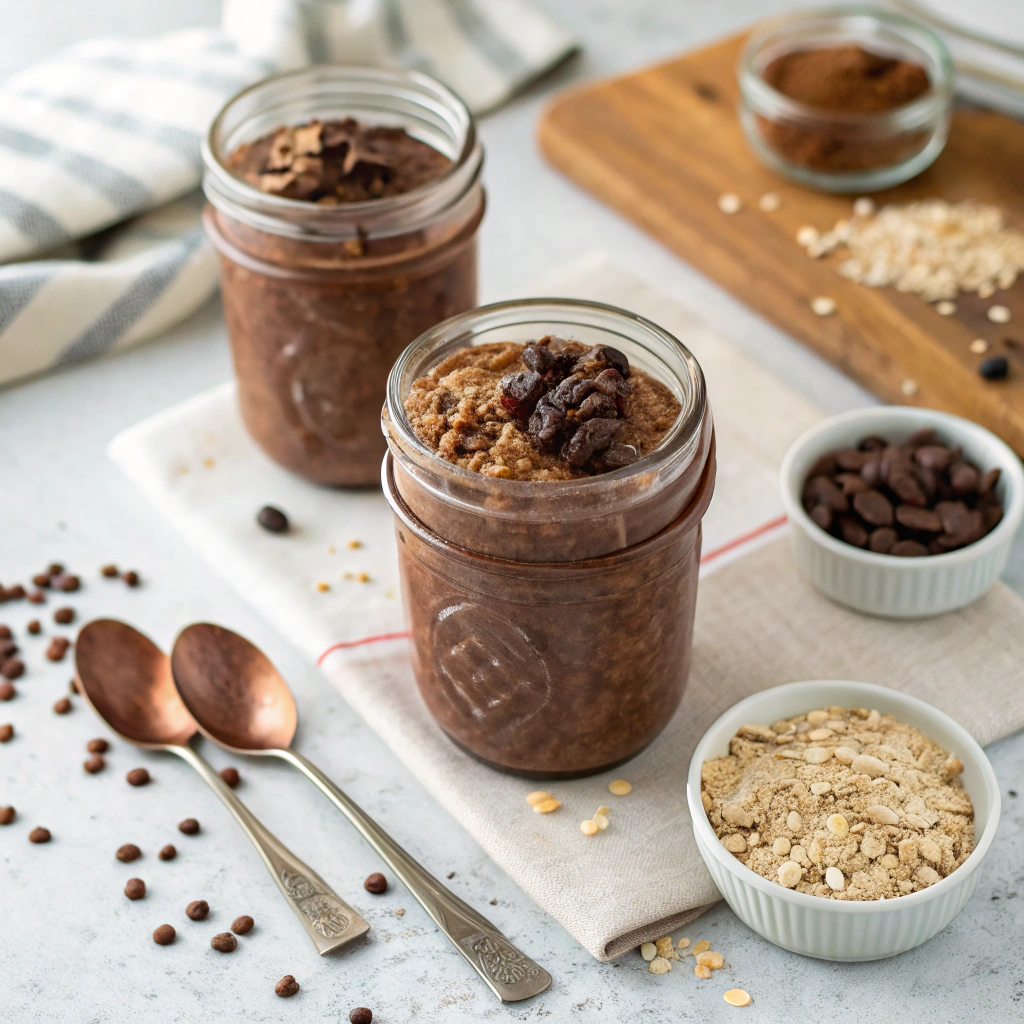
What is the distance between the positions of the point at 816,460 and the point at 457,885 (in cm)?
94

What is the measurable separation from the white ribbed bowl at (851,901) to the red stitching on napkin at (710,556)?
468 millimetres

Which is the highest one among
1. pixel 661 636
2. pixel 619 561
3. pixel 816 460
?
pixel 619 561

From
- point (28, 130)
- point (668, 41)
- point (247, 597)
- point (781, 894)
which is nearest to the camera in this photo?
point (781, 894)

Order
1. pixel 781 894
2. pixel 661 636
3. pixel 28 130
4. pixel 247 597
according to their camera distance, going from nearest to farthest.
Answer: pixel 781 894
pixel 661 636
pixel 247 597
pixel 28 130

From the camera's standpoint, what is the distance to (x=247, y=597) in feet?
7.00

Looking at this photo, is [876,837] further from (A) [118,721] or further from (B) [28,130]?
(B) [28,130]

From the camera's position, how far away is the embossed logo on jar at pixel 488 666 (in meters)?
1.62

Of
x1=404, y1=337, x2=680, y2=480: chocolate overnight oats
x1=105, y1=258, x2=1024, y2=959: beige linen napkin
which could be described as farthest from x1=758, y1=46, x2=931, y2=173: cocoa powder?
x1=404, y1=337, x2=680, y2=480: chocolate overnight oats

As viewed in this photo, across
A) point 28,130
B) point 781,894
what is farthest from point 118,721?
point 28,130

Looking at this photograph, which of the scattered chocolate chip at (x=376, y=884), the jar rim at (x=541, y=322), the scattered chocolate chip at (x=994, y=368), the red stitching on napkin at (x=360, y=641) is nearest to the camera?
the jar rim at (x=541, y=322)

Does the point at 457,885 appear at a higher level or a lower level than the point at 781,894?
lower

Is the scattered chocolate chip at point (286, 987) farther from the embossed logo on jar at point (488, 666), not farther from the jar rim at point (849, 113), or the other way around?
the jar rim at point (849, 113)

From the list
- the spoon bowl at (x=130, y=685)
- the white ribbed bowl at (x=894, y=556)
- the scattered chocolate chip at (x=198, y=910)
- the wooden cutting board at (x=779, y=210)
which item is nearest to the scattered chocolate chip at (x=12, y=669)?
the spoon bowl at (x=130, y=685)

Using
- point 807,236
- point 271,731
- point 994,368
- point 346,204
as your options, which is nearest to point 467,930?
point 271,731
